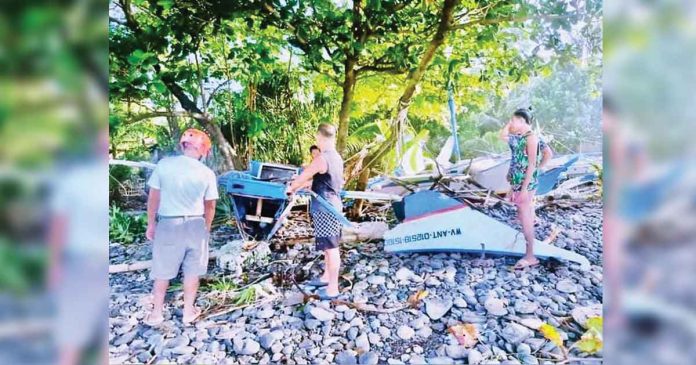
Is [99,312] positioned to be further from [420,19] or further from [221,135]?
[420,19]

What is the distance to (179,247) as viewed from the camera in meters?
1.28

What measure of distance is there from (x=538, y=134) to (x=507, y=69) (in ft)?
0.73

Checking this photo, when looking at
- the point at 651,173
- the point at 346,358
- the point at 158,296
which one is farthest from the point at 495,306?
the point at 158,296

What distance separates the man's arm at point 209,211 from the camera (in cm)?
127

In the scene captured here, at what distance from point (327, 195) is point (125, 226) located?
64 centimetres

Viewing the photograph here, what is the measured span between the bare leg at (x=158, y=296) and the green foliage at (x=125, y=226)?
0.16 meters

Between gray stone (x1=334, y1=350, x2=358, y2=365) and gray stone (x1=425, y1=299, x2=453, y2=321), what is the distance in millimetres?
259

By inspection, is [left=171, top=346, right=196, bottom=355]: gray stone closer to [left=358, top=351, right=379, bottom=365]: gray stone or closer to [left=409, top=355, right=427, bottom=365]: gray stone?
[left=358, top=351, right=379, bottom=365]: gray stone

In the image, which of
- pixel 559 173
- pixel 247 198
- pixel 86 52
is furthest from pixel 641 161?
pixel 86 52

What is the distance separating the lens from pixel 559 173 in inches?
51.5

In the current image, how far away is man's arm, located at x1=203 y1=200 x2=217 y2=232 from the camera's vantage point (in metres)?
1.27

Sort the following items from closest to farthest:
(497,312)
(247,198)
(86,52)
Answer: (86,52) → (497,312) → (247,198)

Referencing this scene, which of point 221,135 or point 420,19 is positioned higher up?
point 420,19

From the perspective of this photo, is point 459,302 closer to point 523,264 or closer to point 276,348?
point 523,264
